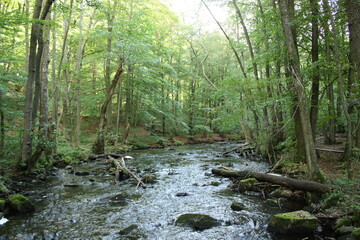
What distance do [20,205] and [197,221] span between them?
13.6ft

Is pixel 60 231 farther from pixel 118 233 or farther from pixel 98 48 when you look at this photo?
pixel 98 48

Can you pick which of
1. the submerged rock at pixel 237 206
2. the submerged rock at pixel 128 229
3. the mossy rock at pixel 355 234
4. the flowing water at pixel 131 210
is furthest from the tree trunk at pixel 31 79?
the mossy rock at pixel 355 234

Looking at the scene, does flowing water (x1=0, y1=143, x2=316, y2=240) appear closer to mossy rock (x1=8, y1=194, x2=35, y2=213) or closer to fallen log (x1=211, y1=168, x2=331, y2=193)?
mossy rock (x1=8, y1=194, x2=35, y2=213)

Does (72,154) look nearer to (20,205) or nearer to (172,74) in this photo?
(20,205)

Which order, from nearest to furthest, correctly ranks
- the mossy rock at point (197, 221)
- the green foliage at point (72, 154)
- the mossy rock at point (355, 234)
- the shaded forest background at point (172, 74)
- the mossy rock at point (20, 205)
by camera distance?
the mossy rock at point (355, 234), the mossy rock at point (197, 221), the mossy rock at point (20, 205), the shaded forest background at point (172, 74), the green foliage at point (72, 154)

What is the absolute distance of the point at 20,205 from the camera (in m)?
5.27

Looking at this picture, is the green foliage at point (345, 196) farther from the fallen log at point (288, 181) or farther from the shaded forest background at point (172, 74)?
the shaded forest background at point (172, 74)

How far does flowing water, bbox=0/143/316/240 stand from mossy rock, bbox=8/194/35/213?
217 mm

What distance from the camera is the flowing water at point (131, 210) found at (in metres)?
4.44

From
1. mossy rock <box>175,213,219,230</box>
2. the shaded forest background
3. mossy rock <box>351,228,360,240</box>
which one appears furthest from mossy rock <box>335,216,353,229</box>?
mossy rock <box>175,213,219,230</box>

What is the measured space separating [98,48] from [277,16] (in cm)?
1568

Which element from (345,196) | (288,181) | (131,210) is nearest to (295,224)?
(345,196)

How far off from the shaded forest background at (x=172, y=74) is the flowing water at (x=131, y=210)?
220cm

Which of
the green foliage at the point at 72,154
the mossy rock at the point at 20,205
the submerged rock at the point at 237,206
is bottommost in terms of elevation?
the submerged rock at the point at 237,206
